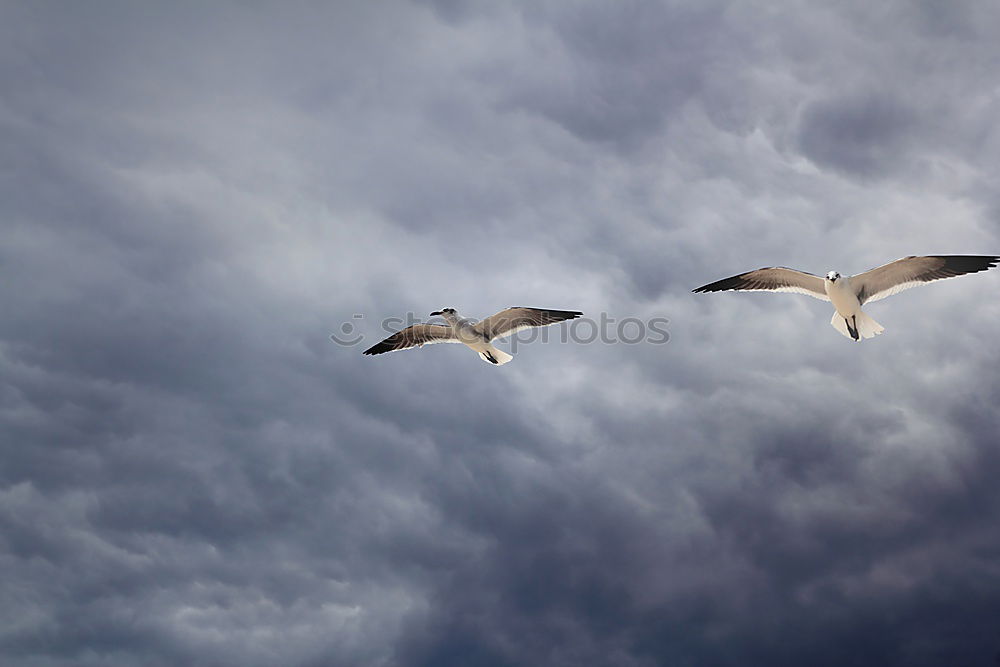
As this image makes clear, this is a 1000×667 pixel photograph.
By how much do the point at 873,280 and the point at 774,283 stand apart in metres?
4.25

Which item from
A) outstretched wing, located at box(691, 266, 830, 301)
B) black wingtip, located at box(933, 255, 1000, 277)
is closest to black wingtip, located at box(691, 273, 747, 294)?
outstretched wing, located at box(691, 266, 830, 301)

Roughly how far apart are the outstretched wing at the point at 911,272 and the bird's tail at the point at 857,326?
1.42 metres

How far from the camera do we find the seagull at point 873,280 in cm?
3788

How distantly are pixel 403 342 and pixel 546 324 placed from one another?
8.40 meters

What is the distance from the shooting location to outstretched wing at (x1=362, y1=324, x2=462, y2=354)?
4450cm

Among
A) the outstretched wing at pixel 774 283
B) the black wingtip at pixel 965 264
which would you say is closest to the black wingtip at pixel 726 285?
the outstretched wing at pixel 774 283

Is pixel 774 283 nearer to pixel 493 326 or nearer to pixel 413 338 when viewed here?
pixel 493 326

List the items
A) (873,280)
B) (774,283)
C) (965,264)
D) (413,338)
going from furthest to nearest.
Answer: (413,338)
(774,283)
(873,280)
(965,264)

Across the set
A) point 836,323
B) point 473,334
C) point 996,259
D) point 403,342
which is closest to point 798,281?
point 836,323

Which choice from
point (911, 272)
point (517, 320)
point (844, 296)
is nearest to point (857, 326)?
point (844, 296)

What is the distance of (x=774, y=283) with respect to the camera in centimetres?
4100

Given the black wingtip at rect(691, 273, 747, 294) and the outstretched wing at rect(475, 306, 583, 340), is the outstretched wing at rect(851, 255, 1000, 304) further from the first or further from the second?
the outstretched wing at rect(475, 306, 583, 340)

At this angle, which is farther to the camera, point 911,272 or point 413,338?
point 413,338

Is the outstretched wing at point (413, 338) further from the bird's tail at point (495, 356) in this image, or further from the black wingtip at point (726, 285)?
the black wingtip at point (726, 285)
